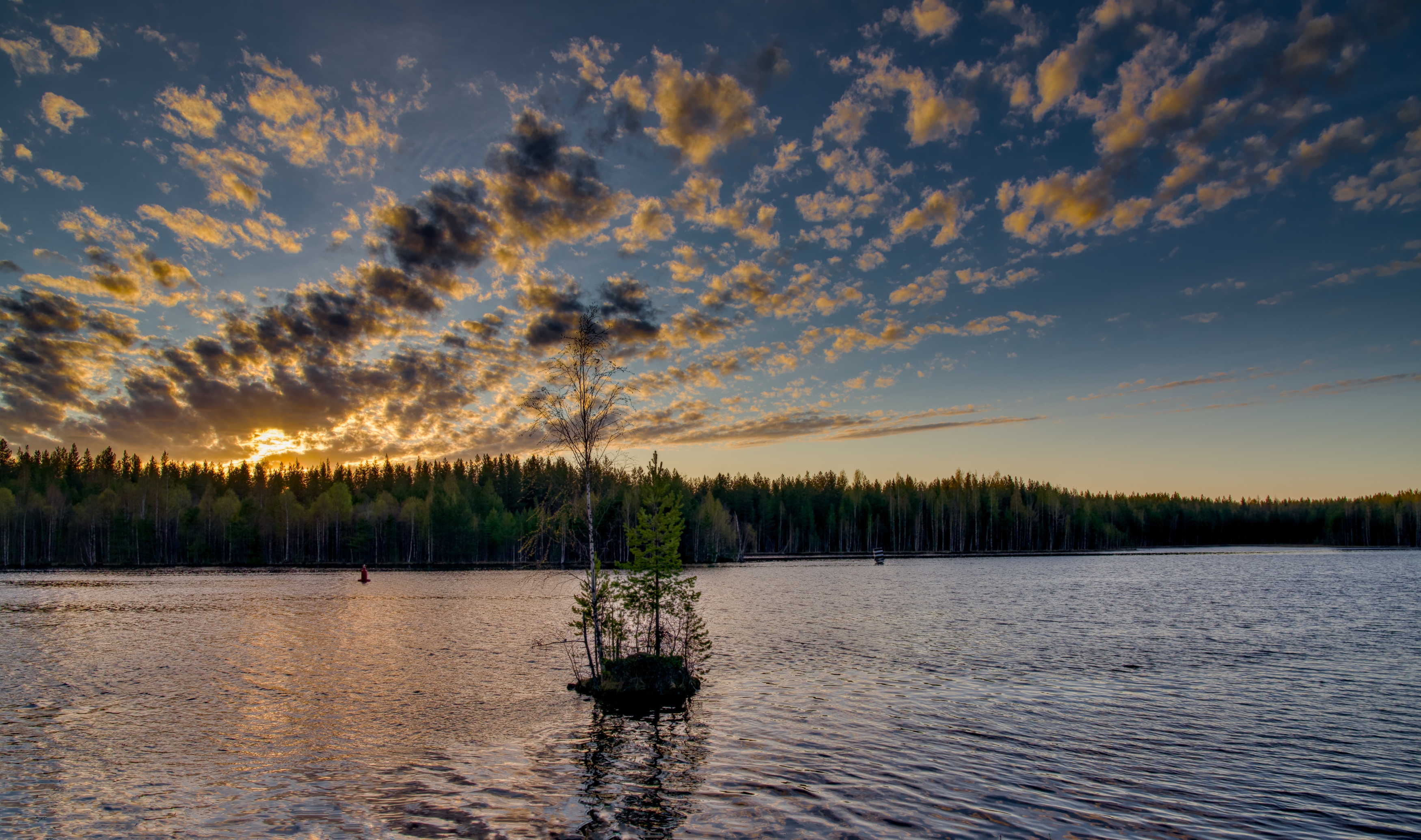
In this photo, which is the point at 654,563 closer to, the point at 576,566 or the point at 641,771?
the point at 641,771

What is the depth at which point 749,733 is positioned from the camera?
64.2ft

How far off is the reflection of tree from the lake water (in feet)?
0.32

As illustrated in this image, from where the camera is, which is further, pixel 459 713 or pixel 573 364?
pixel 573 364

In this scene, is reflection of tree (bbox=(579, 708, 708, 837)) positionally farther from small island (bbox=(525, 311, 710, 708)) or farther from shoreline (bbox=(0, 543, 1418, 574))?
shoreline (bbox=(0, 543, 1418, 574))

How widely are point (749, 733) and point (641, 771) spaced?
4271mm

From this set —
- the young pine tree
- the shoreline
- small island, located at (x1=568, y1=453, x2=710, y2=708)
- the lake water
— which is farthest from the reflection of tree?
the shoreline

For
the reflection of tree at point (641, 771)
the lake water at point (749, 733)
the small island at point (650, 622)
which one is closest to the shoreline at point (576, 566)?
the lake water at point (749, 733)

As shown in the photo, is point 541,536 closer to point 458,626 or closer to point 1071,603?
point 458,626

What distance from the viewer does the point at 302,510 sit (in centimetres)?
16050

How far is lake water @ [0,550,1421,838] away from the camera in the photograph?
13.2 metres

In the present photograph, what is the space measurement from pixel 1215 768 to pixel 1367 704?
11.9 metres

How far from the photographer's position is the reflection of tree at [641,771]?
520 inches

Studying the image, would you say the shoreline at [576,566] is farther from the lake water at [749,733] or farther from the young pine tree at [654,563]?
the young pine tree at [654,563]

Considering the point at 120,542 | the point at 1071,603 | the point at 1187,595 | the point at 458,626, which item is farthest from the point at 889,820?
the point at 120,542
